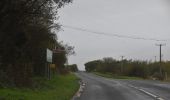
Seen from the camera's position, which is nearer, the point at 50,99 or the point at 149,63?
the point at 50,99

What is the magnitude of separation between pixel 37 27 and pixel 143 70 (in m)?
86.3

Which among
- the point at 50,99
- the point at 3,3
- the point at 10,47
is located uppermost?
the point at 3,3

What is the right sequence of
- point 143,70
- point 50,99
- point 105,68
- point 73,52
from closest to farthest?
1. point 50,99
2. point 73,52
3. point 143,70
4. point 105,68

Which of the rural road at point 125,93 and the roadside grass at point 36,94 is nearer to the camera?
the roadside grass at point 36,94

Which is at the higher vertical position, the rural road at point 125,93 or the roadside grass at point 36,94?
the roadside grass at point 36,94

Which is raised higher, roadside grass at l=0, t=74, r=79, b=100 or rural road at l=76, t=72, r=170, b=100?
roadside grass at l=0, t=74, r=79, b=100

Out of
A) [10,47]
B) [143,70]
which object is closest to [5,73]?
[10,47]

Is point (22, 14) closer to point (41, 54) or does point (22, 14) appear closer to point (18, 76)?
point (18, 76)

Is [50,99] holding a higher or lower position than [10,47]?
lower

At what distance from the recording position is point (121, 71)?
117438 mm

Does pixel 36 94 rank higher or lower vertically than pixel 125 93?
higher

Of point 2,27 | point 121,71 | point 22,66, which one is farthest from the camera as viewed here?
point 121,71

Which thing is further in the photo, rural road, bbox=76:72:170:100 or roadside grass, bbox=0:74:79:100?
rural road, bbox=76:72:170:100

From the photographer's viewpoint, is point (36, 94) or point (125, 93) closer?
point (36, 94)
